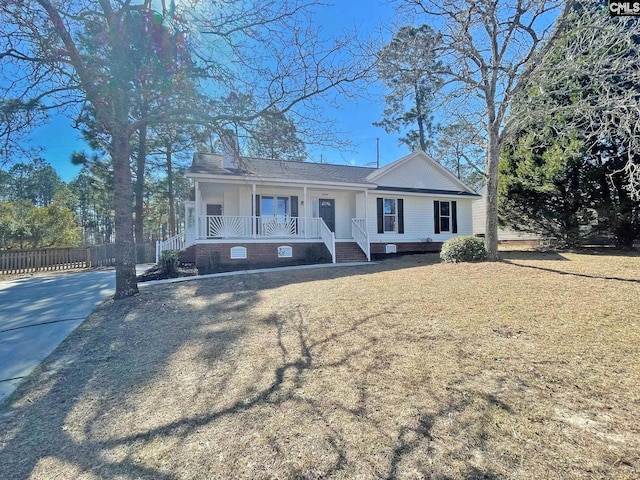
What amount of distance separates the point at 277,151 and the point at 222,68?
99.0 inches

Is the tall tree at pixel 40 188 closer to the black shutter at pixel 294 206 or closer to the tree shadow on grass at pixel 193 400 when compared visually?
the black shutter at pixel 294 206

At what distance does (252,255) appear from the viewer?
12258 mm

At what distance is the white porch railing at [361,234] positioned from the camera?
13.6 meters

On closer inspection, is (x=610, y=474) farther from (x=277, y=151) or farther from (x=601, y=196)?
(x=601, y=196)

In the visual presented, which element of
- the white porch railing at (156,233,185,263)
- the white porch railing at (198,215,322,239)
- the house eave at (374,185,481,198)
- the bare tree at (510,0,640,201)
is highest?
the bare tree at (510,0,640,201)

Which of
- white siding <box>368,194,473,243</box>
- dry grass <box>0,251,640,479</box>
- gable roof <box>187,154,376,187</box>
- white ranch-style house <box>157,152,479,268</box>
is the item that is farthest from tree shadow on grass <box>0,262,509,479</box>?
white siding <box>368,194,473,243</box>

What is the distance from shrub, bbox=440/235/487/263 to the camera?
9.54 meters

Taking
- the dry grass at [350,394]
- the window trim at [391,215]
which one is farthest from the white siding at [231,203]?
the dry grass at [350,394]

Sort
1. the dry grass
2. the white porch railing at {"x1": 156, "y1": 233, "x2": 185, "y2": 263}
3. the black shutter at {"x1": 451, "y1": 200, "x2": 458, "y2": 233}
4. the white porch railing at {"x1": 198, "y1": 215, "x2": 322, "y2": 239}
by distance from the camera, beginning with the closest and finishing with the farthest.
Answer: the dry grass < the white porch railing at {"x1": 198, "y1": 215, "x2": 322, "y2": 239} < the white porch railing at {"x1": 156, "y1": 233, "x2": 185, "y2": 263} < the black shutter at {"x1": 451, "y1": 200, "x2": 458, "y2": 233}

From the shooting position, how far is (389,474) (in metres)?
2.03

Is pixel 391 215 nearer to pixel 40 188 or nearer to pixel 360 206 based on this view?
pixel 360 206

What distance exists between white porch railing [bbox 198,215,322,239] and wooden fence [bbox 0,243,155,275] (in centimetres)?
552

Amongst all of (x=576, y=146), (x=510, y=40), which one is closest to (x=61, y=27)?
(x=510, y=40)

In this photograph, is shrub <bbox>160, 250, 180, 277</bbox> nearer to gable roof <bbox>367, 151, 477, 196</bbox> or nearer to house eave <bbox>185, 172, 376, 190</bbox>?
house eave <bbox>185, 172, 376, 190</bbox>
